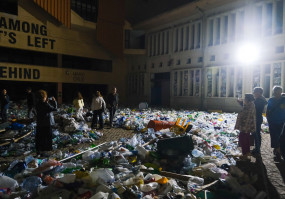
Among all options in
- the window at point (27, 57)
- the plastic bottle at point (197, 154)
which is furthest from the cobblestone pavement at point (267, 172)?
the window at point (27, 57)

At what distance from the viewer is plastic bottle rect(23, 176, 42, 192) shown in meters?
3.83

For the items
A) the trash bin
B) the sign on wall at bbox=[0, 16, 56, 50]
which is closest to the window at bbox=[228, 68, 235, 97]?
the trash bin

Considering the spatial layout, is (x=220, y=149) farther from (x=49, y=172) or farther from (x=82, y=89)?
(x=82, y=89)

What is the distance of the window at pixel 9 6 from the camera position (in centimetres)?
1786

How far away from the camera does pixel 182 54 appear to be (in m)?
20.2

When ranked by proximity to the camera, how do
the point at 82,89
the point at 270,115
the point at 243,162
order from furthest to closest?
the point at 82,89, the point at 270,115, the point at 243,162

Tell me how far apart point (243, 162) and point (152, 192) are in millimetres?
2749

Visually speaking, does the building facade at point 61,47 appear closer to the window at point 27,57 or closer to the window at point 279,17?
the window at point 27,57

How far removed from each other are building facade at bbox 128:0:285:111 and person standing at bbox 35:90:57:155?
13.2 m

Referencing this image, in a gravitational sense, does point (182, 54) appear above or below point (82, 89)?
above

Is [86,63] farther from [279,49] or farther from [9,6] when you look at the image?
[279,49]

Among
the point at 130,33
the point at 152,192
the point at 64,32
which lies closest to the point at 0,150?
the point at 152,192

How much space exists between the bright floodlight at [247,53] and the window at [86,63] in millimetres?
12750

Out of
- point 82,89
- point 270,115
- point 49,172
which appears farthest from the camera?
point 82,89
